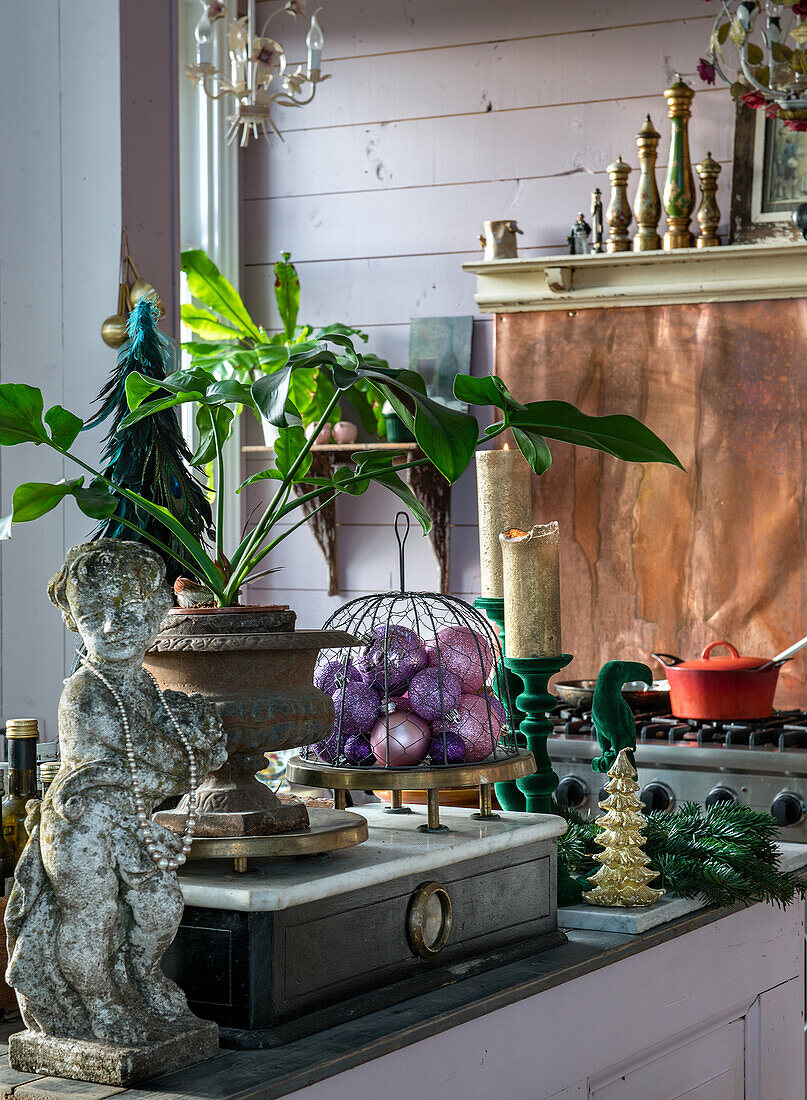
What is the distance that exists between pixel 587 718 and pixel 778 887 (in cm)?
132

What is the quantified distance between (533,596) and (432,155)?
2565 mm

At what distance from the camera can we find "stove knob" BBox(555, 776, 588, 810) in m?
2.60

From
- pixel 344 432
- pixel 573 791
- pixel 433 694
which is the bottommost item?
pixel 573 791

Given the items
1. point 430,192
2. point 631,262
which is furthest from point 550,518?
point 430,192

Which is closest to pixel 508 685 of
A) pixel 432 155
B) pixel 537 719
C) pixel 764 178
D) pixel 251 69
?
pixel 537 719

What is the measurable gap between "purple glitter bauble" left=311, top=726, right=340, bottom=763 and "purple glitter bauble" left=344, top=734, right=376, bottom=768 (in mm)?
13

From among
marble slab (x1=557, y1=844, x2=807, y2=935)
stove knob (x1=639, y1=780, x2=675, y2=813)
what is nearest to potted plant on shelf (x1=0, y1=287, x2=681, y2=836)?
marble slab (x1=557, y1=844, x2=807, y2=935)

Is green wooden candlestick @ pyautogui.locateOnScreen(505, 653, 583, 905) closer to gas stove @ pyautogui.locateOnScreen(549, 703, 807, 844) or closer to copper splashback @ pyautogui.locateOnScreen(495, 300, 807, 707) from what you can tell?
gas stove @ pyautogui.locateOnScreen(549, 703, 807, 844)

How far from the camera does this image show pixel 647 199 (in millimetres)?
3377

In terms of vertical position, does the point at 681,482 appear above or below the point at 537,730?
above

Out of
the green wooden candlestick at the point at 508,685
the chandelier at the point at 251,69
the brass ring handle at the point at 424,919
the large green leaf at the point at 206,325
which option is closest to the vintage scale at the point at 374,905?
the brass ring handle at the point at 424,919

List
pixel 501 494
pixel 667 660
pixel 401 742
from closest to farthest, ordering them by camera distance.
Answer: pixel 401 742
pixel 501 494
pixel 667 660

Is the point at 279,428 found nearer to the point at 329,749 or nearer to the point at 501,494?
the point at 329,749

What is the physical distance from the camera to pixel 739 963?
62.2 inches
